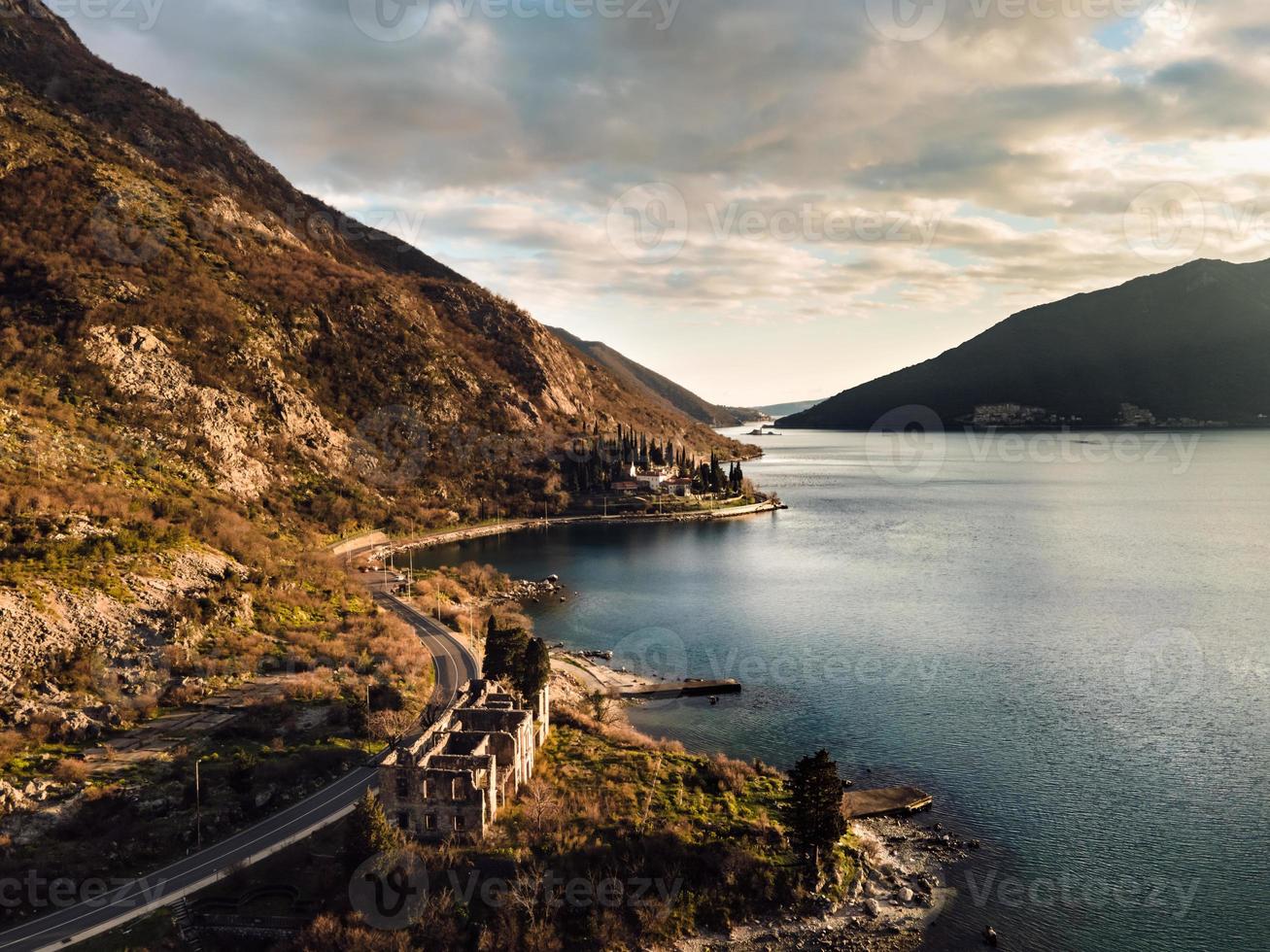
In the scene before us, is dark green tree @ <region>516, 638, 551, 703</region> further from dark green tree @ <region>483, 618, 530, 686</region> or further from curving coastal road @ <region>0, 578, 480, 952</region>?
curving coastal road @ <region>0, 578, 480, 952</region>

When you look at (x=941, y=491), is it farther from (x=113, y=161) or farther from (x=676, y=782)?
(x=113, y=161)

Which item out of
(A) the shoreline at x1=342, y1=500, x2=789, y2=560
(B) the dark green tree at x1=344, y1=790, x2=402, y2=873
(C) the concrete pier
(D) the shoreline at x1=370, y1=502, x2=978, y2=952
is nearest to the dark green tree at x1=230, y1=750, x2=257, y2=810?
(B) the dark green tree at x1=344, y1=790, x2=402, y2=873

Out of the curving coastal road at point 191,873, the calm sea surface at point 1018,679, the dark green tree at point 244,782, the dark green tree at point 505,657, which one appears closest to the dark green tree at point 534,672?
the dark green tree at point 505,657

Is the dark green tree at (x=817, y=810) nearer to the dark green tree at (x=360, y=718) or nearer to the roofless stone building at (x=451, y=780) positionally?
the roofless stone building at (x=451, y=780)

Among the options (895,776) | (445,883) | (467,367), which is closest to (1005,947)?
(895,776)

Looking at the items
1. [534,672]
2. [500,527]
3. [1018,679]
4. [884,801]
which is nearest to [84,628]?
[534,672]
